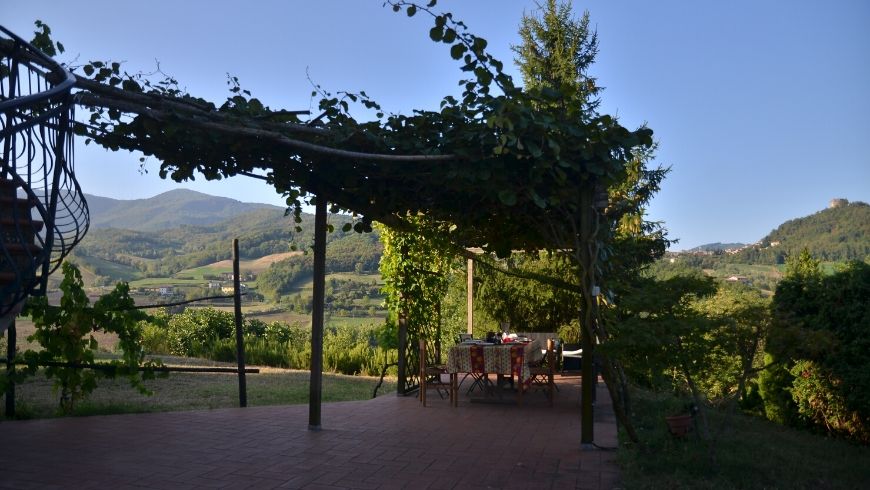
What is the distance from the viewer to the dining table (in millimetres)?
8258

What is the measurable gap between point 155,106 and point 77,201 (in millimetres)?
1249

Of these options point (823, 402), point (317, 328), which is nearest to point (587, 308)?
point (317, 328)

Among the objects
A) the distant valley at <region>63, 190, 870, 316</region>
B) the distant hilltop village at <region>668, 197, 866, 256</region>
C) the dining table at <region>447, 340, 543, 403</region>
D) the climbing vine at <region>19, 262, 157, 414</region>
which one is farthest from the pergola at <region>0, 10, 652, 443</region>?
the distant hilltop village at <region>668, 197, 866, 256</region>

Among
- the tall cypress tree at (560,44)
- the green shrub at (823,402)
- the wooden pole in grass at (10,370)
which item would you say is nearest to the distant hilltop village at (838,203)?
the tall cypress tree at (560,44)

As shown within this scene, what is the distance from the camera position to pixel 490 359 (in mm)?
8352

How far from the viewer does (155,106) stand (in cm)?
523

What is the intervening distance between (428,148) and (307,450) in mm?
2629

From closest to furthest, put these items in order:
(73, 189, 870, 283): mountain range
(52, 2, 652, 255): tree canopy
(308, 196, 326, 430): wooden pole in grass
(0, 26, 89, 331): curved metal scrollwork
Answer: (0, 26, 89, 331): curved metal scrollwork, (52, 2, 652, 255): tree canopy, (308, 196, 326, 430): wooden pole in grass, (73, 189, 870, 283): mountain range

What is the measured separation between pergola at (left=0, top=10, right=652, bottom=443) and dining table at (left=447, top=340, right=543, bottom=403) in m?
2.29

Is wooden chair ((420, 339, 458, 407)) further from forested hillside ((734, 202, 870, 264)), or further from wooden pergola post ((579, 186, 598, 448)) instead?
forested hillside ((734, 202, 870, 264))

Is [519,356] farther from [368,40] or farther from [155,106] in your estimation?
[155,106]

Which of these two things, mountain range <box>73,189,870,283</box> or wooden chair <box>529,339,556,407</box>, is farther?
mountain range <box>73,189,870,283</box>

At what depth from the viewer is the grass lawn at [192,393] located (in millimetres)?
7625

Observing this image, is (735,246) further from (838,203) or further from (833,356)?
(833,356)
